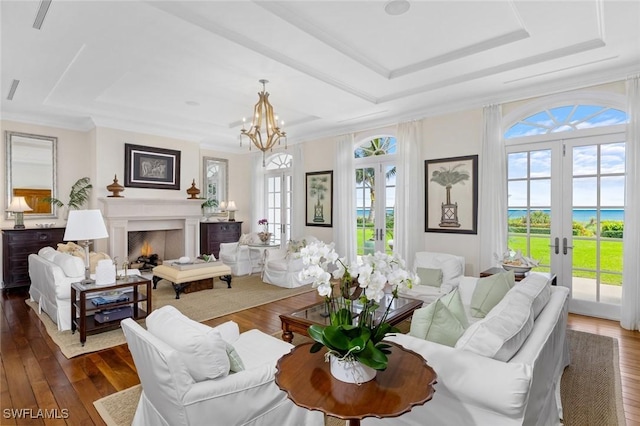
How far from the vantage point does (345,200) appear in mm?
6566

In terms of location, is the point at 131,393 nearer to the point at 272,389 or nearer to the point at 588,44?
the point at 272,389

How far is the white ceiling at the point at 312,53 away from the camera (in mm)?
2914

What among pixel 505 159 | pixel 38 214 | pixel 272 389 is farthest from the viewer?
pixel 38 214

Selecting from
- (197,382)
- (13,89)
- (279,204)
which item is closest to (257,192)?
(279,204)

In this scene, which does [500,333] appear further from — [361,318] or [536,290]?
[536,290]

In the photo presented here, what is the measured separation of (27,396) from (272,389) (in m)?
2.00

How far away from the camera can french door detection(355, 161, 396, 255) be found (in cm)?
618

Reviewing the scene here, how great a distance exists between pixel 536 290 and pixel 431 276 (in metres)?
1.92

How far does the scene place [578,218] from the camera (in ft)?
14.1

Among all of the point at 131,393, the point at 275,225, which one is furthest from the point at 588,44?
the point at 275,225

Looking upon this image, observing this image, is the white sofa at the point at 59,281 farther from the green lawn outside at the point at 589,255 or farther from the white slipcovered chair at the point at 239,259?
the green lawn outside at the point at 589,255

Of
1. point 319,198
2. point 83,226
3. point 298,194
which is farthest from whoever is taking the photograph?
point 298,194

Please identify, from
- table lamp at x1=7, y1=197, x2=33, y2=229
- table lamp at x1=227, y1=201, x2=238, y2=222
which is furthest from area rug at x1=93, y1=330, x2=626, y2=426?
table lamp at x1=227, y1=201, x2=238, y2=222

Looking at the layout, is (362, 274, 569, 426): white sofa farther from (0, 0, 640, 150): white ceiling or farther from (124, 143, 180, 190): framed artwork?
(124, 143, 180, 190): framed artwork
